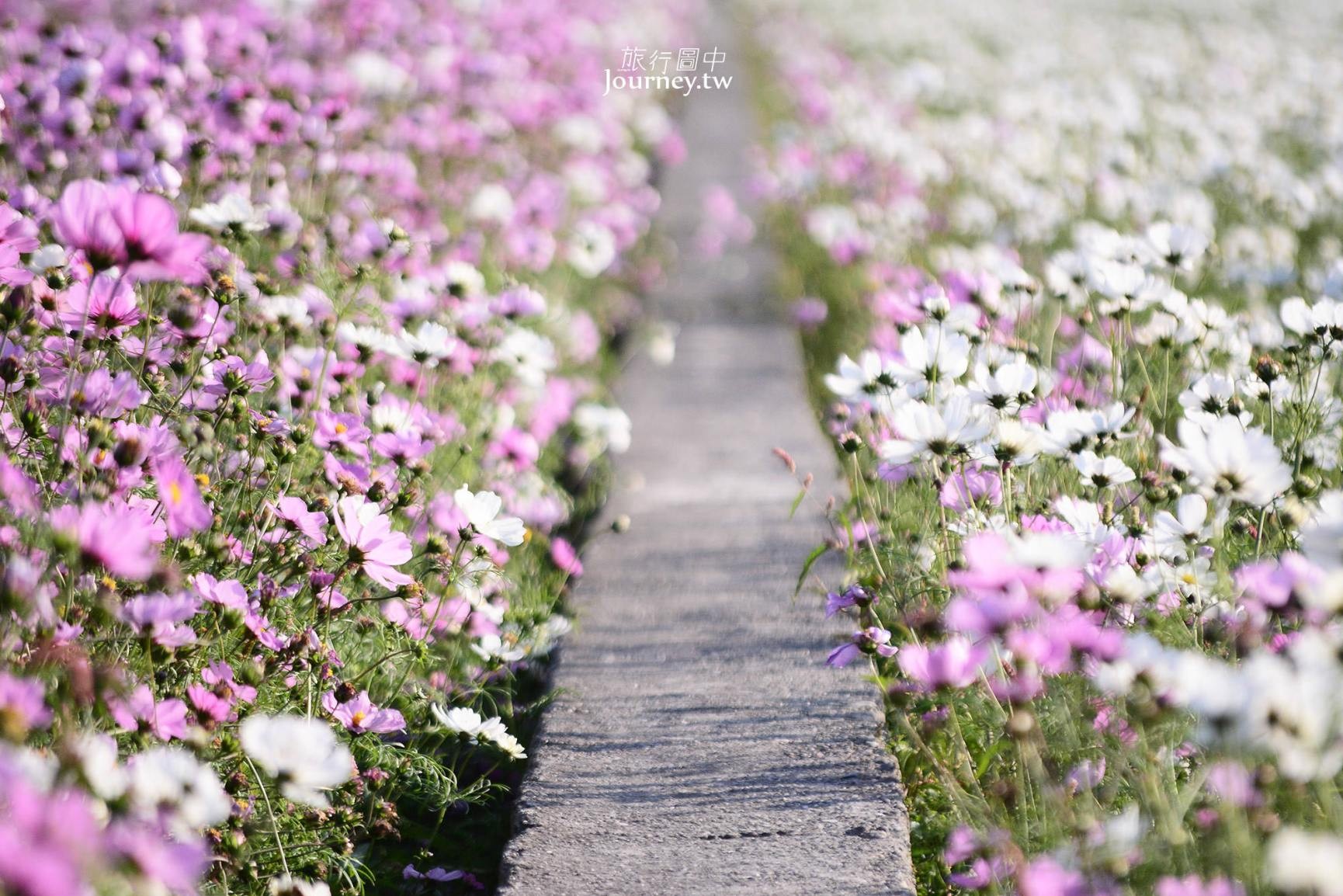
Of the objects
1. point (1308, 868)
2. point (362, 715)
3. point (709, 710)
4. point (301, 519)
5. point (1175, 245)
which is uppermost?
point (1175, 245)

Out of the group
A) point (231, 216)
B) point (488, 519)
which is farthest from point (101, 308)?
point (488, 519)

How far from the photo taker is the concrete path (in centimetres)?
141

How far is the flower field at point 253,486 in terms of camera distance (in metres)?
1.04

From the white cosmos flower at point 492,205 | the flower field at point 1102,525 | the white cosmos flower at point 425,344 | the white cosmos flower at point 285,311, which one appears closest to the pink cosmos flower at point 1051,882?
the flower field at point 1102,525

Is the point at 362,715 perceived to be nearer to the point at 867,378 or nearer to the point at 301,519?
the point at 301,519

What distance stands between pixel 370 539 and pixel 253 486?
382 mm

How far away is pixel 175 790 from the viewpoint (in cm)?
93

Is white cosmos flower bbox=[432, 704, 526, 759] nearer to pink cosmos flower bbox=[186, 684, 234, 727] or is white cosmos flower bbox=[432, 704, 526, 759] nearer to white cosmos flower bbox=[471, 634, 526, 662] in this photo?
white cosmos flower bbox=[471, 634, 526, 662]

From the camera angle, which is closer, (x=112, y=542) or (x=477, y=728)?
(x=112, y=542)

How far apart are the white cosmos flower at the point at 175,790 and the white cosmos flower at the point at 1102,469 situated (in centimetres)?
102

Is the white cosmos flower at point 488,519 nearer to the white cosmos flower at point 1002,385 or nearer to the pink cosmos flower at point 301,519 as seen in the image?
the pink cosmos flower at point 301,519

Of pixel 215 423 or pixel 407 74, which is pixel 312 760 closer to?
pixel 215 423

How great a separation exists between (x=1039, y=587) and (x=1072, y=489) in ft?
2.88

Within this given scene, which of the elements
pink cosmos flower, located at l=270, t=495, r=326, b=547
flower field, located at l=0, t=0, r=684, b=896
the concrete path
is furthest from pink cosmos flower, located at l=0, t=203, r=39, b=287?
the concrete path
